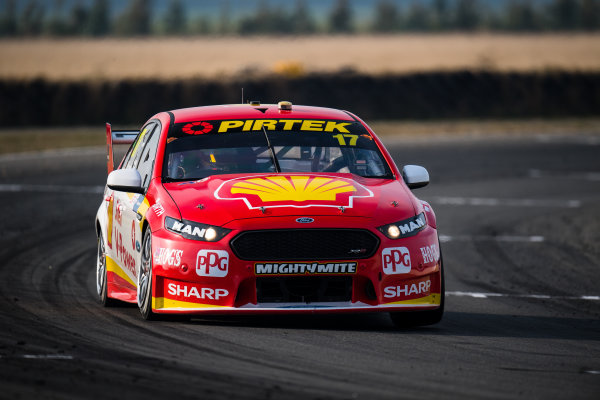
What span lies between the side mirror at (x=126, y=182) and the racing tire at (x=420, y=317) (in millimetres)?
1974

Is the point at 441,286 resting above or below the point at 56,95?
above

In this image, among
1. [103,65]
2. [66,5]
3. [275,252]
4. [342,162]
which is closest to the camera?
[275,252]

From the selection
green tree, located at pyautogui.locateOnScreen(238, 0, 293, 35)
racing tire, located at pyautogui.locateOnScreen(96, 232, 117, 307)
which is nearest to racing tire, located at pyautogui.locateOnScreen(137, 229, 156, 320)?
racing tire, located at pyautogui.locateOnScreen(96, 232, 117, 307)

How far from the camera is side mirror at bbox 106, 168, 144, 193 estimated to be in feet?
27.2

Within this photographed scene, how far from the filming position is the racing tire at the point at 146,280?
7.76 meters

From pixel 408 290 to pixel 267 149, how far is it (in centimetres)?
164

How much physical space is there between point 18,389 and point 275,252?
2.25 m

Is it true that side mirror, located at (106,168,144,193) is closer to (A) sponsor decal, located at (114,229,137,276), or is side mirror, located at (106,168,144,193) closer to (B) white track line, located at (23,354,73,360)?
(A) sponsor decal, located at (114,229,137,276)

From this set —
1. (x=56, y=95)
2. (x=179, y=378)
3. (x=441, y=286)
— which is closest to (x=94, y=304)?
(x=441, y=286)

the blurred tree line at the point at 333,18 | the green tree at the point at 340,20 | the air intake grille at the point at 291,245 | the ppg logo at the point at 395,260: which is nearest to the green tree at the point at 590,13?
the blurred tree line at the point at 333,18

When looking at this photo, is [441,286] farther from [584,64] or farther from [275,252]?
[584,64]

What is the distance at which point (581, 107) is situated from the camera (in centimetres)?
3609

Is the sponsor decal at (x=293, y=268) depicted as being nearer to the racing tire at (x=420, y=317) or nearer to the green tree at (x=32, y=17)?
the racing tire at (x=420, y=317)

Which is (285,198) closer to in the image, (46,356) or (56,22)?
(46,356)
